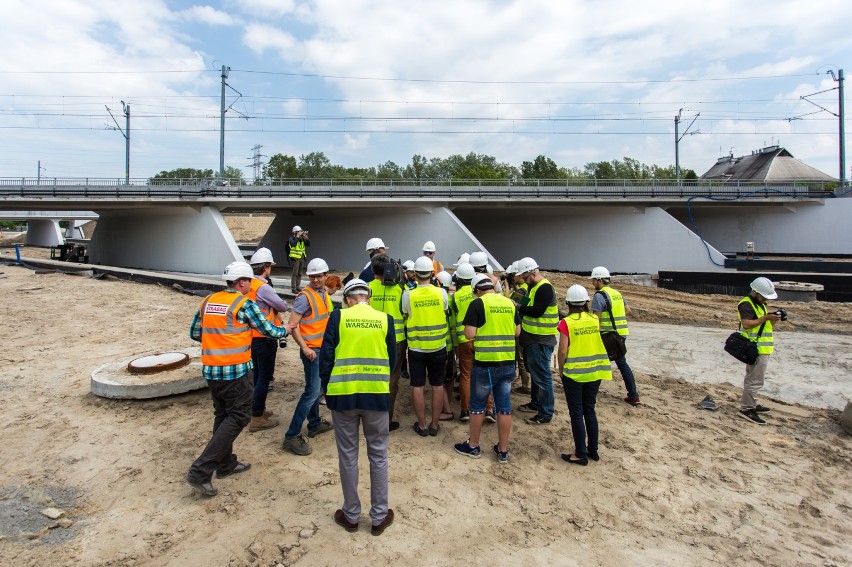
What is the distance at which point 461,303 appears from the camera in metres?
5.41

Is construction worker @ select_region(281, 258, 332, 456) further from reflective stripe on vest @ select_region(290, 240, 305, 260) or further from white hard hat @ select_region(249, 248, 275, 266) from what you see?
reflective stripe on vest @ select_region(290, 240, 305, 260)

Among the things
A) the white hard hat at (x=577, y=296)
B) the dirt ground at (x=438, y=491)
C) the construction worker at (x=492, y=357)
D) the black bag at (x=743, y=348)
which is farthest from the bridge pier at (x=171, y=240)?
the black bag at (x=743, y=348)

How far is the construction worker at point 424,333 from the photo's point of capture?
4.87 metres

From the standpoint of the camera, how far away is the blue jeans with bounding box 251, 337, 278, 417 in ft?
15.9

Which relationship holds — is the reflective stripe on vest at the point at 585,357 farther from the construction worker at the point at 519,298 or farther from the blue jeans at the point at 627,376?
the blue jeans at the point at 627,376

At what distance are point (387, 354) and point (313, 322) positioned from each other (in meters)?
1.34

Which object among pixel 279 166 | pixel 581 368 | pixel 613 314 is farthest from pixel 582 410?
pixel 279 166

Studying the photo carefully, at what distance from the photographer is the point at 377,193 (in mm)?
23000

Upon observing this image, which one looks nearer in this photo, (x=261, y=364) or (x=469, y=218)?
(x=261, y=364)

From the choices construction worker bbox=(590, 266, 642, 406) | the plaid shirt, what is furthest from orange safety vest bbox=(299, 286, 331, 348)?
construction worker bbox=(590, 266, 642, 406)

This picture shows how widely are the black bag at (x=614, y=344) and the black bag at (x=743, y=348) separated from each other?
3.87ft

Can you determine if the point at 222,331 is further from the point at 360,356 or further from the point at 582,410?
the point at 582,410

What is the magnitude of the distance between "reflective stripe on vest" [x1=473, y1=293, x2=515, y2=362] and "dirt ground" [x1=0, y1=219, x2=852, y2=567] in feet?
3.39

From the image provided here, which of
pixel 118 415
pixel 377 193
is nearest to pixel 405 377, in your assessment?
pixel 118 415
